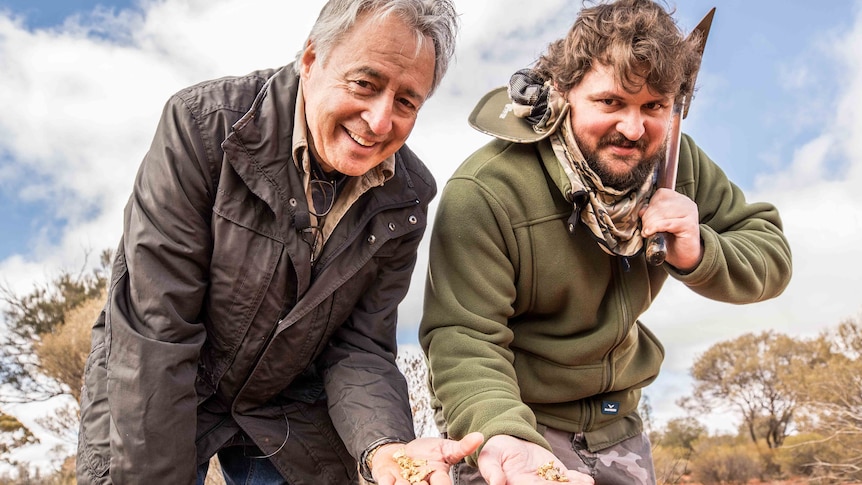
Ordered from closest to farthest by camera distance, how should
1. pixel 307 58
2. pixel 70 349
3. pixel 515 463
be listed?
pixel 515 463
pixel 307 58
pixel 70 349

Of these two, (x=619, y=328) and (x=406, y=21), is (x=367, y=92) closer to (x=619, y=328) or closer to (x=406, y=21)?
(x=406, y=21)

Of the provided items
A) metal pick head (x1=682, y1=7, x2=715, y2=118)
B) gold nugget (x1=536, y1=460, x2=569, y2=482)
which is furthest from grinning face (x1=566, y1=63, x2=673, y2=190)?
gold nugget (x1=536, y1=460, x2=569, y2=482)

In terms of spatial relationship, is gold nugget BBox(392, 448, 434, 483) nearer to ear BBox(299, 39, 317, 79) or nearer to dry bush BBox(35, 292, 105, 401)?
ear BBox(299, 39, 317, 79)

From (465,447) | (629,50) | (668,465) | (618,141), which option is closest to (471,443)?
(465,447)

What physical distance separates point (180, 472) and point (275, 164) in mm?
1056

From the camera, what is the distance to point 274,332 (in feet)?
9.34

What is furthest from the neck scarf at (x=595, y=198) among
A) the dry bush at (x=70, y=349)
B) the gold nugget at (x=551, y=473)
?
the dry bush at (x=70, y=349)

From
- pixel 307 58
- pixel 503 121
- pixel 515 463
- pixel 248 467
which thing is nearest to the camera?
pixel 515 463

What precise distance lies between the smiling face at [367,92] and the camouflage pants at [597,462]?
1.42 metres

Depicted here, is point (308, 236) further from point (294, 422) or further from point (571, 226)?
point (571, 226)

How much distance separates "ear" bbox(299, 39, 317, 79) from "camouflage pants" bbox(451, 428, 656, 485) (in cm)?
169

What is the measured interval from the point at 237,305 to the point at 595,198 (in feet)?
4.69

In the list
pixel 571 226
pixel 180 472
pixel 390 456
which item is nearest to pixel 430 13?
pixel 571 226

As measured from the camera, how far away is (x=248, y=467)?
3.14 meters
